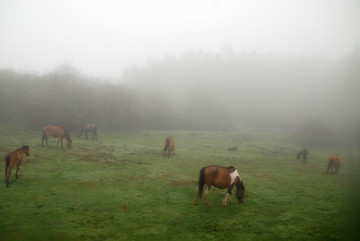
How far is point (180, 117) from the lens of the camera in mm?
51062

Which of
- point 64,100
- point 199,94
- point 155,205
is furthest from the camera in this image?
point 199,94

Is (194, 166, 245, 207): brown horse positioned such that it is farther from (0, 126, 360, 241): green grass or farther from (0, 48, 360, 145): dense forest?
(0, 48, 360, 145): dense forest

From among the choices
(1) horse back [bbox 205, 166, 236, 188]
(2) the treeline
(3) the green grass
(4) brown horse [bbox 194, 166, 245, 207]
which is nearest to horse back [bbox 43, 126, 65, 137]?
(3) the green grass

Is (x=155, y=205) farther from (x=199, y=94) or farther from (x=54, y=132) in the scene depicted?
(x=199, y=94)

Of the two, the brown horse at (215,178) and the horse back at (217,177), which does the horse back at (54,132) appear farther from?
the horse back at (217,177)

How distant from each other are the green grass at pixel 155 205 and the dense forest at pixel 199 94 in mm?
18609

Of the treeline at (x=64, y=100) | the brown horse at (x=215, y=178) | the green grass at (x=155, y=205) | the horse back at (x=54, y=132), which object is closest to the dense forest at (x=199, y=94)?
the treeline at (x=64, y=100)

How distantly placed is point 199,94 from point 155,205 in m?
54.5

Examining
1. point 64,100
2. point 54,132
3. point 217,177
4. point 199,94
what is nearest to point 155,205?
point 217,177

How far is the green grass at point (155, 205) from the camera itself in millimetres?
7328

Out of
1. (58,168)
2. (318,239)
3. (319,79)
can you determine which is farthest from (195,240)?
(319,79)

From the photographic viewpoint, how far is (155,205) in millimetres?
9773

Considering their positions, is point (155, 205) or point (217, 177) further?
point (217, 177)

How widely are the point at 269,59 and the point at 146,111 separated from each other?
70.5 meters
